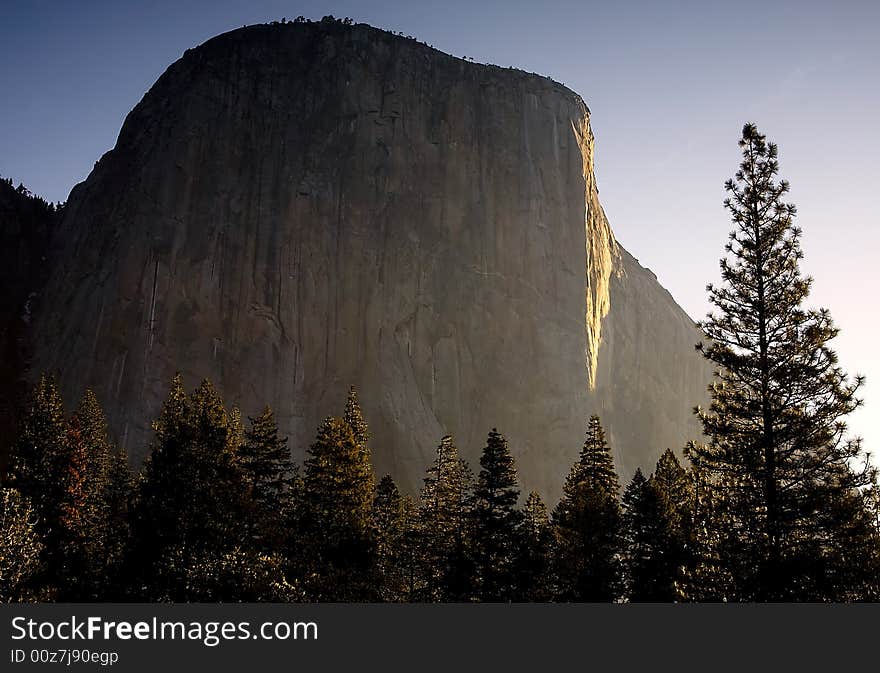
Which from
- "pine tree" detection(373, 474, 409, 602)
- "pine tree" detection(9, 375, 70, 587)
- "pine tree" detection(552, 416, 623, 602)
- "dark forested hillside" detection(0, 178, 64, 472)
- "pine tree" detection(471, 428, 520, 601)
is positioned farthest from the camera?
"dark forested hillside" detection(0, 178, 64, 472)

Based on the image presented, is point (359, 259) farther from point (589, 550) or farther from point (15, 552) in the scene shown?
point (15, 552)

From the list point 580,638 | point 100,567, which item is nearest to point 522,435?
point 100,567

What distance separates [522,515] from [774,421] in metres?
14.2

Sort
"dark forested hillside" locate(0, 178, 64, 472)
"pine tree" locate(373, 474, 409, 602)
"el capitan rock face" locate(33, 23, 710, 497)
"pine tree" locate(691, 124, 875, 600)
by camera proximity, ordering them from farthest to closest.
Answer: "dark forested hillside" locate(0, 178, 64, 472) → "el capitan rock face" locate(33, 23, 710, 497) → "pine tree" locate(373, 474, 409, 602) → "pine tree" locate(691, 124, 875, 600)

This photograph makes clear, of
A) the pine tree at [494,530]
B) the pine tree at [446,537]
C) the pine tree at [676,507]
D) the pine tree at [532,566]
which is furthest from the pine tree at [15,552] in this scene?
the pine tree at [676,507]

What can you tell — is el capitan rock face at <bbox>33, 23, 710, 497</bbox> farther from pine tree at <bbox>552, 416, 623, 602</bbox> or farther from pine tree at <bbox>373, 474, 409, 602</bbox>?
pine tree at <bbox>552, 416, 623, 602</bbox>

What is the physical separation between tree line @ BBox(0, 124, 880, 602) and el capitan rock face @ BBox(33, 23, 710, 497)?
3697 cm

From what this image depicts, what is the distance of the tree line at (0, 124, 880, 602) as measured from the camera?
66.9ft

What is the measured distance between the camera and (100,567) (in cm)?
2886

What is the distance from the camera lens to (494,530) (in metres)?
32.8

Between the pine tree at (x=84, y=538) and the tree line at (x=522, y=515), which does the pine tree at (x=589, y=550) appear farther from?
the pine tree at (x=84, y=538)

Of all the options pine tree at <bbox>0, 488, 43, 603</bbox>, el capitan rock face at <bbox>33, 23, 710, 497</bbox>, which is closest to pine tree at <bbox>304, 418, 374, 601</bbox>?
pine tree at <bbox>0, 488, 43, 603</bbox>

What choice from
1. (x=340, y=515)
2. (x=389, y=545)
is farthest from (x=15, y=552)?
Answer: (x=389, y=545)

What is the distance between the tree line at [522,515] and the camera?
20.4 m
